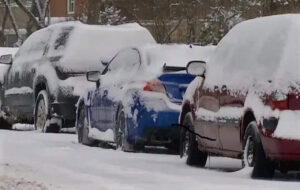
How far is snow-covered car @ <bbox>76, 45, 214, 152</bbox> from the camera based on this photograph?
12.3 metres

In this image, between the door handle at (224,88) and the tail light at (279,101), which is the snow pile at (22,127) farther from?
the tail light at (279,101)

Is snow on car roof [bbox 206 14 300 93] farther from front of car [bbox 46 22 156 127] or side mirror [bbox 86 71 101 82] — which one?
front of car [bbox 46 22 156 127]

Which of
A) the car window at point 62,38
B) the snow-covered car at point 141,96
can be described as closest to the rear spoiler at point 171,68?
the snow-covered car at point 141,96

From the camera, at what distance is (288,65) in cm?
896

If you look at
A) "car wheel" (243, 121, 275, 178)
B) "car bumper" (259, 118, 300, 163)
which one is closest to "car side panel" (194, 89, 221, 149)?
"car wheel" (243, 121, 275, 178)

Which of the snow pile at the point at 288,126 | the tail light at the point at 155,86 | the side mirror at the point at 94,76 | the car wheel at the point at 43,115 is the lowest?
the car wheel at the point at 43,115

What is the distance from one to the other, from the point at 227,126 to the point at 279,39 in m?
1.31

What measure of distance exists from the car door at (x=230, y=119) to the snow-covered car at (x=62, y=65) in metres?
5.70

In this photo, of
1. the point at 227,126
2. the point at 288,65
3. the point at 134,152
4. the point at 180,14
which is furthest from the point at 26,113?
the point at 180,14

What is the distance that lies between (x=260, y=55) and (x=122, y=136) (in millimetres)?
3687

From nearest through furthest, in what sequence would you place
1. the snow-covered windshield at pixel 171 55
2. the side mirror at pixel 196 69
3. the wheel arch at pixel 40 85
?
the side mirror at pixel 196 69 < the snow-covered windshield at pixel 171 55 < the wheel arch at pixel 40 85

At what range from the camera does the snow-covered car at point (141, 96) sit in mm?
12305

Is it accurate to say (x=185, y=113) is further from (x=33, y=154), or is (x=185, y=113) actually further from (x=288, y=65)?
(x=288, y=65)

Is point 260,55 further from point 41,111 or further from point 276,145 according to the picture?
point 41,111
